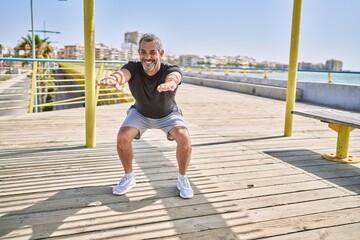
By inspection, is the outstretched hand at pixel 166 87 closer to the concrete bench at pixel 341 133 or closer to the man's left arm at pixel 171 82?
the man's left arm at pixel 171 82

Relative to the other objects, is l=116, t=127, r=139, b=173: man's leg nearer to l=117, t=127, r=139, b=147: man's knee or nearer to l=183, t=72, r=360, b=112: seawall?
l=117, t=127, r=139, b=147: man's knee

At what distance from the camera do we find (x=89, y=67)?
3795 millimetres

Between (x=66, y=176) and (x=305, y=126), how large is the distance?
4.46 m

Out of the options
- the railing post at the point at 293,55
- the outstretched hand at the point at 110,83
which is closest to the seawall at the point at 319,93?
the railing post at the point at 293,55

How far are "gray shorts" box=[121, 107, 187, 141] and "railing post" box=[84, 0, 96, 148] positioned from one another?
127cm

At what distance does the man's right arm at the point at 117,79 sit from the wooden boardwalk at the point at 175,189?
2.99 ft

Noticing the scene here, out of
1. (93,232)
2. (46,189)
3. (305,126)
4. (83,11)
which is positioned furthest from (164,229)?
(305,126)

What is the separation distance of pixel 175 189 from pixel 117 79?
1058mm

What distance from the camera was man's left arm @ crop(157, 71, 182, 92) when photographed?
2206 millimetres

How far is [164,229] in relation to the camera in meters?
2.02

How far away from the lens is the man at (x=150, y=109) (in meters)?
2.55

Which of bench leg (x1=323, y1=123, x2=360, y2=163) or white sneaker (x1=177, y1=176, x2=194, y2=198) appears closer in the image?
white sneaker (x1=177, y1=176, x2=194, y2=198)

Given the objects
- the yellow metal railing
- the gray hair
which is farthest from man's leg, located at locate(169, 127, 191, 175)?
the yellow metal railing

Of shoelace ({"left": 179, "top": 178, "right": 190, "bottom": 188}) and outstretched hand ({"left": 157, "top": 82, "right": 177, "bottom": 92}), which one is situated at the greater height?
outstretched hand ({"left": 157, "top": 82, "right": 177, "bottom": 92})
